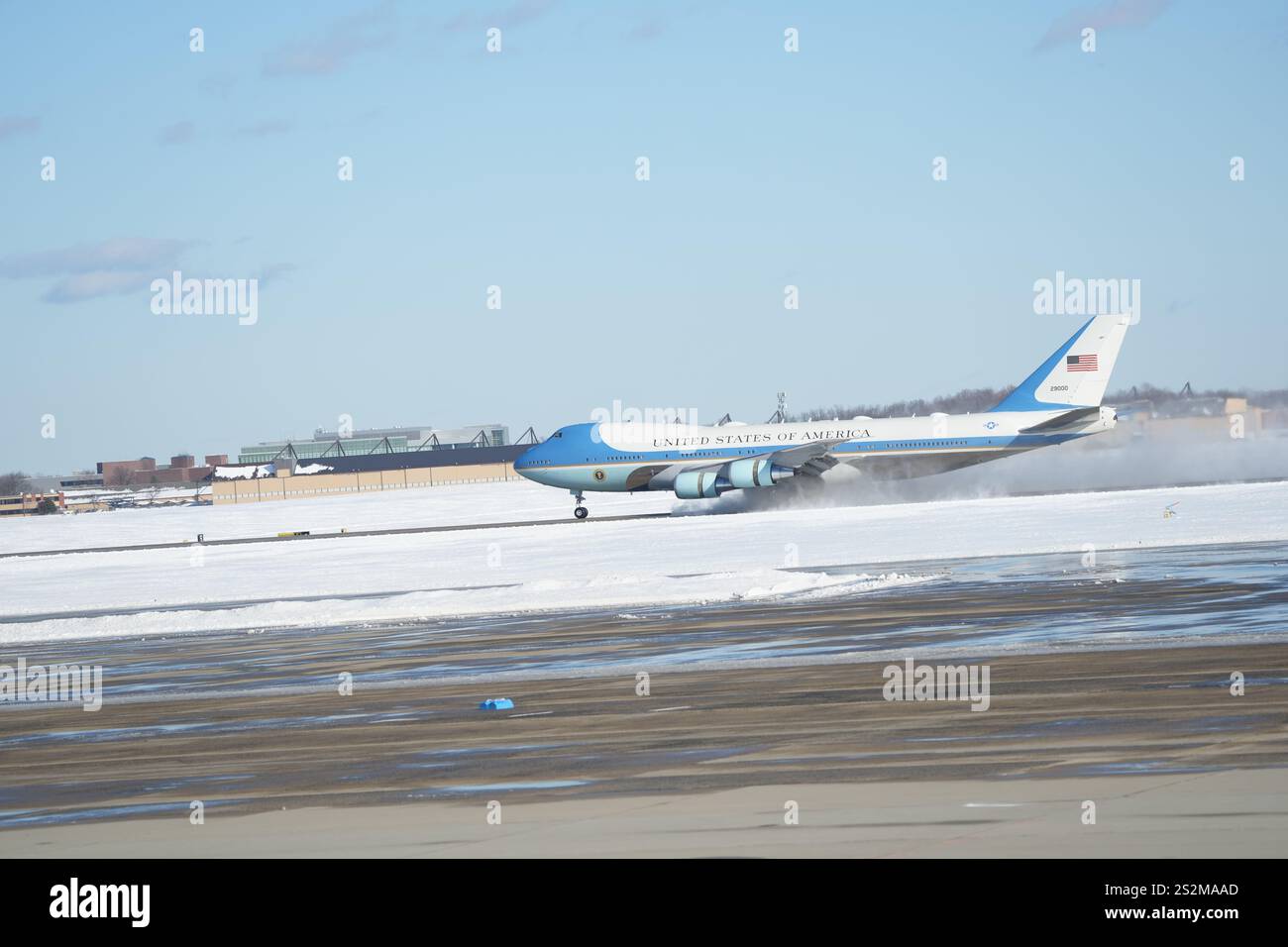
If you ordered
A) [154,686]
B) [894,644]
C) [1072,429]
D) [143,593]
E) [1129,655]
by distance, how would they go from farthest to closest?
[1072,429]
[143,593]
[154,686]
[894,644]
[1129,655]

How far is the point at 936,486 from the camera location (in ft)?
204

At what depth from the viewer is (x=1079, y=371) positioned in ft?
181

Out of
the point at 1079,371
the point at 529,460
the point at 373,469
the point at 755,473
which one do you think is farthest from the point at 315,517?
the point at 373,469

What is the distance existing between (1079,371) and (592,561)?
25.6 meters

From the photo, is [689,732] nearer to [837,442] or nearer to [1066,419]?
[1066,419]

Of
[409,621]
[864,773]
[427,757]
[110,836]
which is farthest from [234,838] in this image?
[409,621]

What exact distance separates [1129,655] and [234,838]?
31.6ft

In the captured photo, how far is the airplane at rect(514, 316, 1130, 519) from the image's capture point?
2140 inches

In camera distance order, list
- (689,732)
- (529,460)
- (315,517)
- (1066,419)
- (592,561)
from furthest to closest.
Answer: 1. (315,517)
2. (529,460)
3. (1066,419)
4. (592,561)
5. (689,732)

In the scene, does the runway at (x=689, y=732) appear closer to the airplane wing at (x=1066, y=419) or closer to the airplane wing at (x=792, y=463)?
the airplane wing at (x=1066, y=419)

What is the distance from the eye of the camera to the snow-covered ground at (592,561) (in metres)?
28.2

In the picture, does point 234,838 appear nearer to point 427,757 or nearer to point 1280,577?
point 427,757

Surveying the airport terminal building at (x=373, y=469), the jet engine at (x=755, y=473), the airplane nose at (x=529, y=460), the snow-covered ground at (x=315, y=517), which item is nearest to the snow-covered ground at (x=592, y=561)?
the jet engine at (x=755, y=473)

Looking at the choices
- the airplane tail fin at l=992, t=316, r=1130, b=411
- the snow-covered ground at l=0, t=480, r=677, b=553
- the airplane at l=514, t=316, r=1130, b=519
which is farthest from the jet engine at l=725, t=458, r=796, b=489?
the snow-covered ground at l=0, t=480, r=677, b=553
